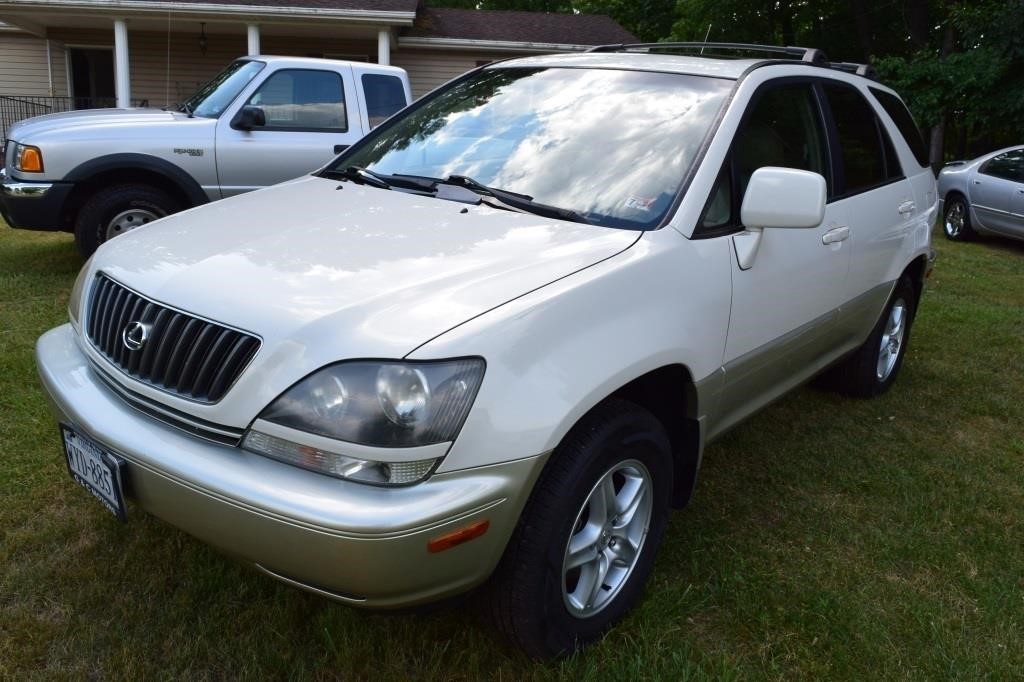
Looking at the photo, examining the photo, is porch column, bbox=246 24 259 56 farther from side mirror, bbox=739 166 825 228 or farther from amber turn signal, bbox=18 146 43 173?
side mirror, bbox=739 166 825 228

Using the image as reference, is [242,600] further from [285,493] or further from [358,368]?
[358,368]

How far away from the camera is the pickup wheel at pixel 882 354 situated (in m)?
4.65

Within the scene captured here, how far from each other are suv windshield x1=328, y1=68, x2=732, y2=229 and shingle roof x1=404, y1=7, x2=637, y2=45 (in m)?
15.2

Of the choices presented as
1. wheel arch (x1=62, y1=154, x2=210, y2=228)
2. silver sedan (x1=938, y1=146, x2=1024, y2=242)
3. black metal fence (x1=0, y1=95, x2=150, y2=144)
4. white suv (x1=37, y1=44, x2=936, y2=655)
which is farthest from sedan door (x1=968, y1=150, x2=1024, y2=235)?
black metal fence (x1=0, y1=95, x2=150, y2=144)

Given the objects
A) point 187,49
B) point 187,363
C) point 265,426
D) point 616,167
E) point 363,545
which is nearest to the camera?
point 363,545

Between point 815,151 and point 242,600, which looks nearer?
point 242,600

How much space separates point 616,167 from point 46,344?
6.51 ft

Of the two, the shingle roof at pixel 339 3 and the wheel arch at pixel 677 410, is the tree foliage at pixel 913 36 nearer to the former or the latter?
the wheel arch at pixel 677 410

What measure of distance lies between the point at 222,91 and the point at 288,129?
2.29 feet

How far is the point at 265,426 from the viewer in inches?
82.0

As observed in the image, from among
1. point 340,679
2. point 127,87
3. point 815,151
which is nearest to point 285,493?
point 340,679

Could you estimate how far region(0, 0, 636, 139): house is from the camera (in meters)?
16.0

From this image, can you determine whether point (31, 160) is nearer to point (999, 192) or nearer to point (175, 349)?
point (175, 349)

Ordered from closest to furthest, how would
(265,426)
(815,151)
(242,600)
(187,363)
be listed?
(265,426) → (187,363) → (242,600) → (815,151)
